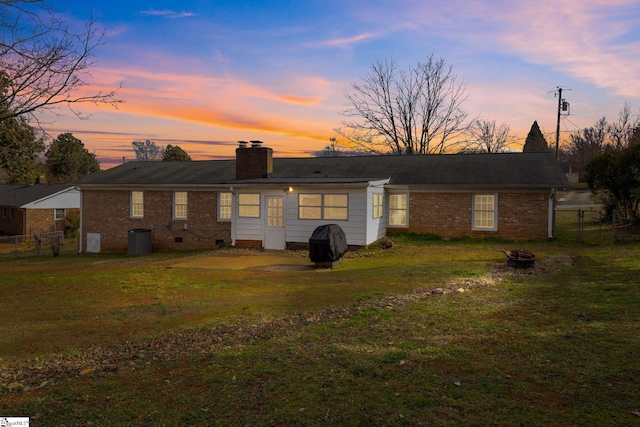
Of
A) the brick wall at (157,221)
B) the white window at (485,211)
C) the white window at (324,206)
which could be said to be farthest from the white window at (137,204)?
the white window at (485,211)

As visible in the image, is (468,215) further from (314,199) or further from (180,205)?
(180,205)

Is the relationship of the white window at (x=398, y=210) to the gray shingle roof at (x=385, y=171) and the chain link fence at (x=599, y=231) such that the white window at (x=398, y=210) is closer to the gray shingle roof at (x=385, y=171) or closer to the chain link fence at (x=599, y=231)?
the gray shingle roof at (x=385, y=171)

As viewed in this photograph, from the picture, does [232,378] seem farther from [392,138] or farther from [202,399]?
[392,138]

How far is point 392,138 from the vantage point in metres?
43.8

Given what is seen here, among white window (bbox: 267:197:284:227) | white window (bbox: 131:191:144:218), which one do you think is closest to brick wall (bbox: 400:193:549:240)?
white window (bbox: 267:197:284:227)

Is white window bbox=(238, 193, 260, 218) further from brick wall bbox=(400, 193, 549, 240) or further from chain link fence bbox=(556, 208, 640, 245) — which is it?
chain link fence bbox=(556, 208, 640, 245)

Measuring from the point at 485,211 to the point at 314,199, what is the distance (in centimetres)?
793

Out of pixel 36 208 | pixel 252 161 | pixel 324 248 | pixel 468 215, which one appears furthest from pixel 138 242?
pixel 36 208

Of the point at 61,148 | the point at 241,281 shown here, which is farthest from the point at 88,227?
the point at 61,148

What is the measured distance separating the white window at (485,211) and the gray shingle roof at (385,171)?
761 mm

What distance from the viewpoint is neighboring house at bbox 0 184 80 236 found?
3594 cm

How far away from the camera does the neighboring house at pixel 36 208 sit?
3594 cm

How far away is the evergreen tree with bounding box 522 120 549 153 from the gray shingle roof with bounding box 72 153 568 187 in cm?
3618

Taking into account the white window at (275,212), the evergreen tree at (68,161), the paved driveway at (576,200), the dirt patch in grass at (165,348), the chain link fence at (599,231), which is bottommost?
the dirt patch in grass at (165,348)
